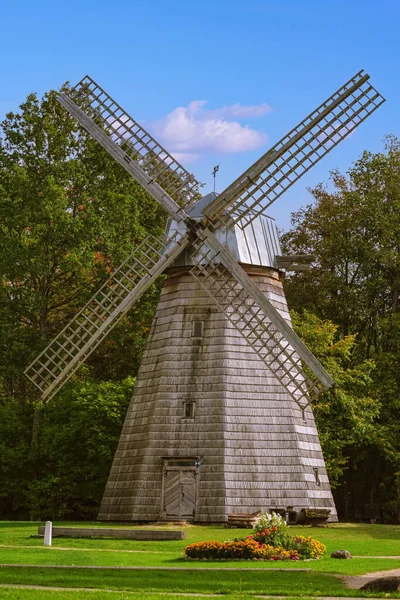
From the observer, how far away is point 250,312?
32094 mm

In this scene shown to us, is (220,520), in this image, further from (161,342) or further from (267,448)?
(161,342)

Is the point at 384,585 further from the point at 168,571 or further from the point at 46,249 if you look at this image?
A: the point at 46,249

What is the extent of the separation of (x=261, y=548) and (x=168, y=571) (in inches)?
143

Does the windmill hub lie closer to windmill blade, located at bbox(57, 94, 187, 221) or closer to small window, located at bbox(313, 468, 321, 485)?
windmill blade, located at bbox(57, 94, 187, 221)

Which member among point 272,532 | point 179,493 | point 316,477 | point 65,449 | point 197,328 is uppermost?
point 197,328

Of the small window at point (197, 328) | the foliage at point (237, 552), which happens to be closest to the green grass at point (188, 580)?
the foliage at point (237, 552)

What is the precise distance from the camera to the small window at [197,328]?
1302 inches

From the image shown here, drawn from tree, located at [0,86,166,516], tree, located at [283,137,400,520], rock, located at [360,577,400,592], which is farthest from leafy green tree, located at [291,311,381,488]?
rock, located at [360,577,400,592]

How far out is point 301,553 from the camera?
22.9 metres

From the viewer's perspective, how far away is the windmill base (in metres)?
31.7

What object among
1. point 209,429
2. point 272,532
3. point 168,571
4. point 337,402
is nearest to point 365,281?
point 337,402

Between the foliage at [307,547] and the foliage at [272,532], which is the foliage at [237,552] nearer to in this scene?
the foliage at [307,547]

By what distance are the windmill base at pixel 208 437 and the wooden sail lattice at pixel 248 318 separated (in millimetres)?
406

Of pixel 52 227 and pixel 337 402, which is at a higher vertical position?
pixel 52 227
